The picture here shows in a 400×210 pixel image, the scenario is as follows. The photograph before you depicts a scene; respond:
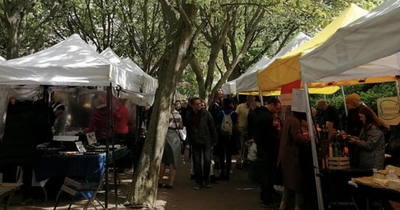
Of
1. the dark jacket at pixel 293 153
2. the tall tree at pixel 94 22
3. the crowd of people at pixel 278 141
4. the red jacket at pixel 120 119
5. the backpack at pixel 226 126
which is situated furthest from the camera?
the tall tree at pixel 94 22

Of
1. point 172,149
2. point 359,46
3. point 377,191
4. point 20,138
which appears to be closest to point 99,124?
point 172,149

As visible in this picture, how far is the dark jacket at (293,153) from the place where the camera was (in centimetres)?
576

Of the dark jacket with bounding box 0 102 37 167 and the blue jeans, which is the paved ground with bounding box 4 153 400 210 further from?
the dark jacket with bounding box 0 102 37 167

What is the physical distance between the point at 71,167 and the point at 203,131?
2.76m

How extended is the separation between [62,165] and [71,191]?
6.01 feet

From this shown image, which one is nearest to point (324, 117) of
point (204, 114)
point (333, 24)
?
point (204, 114)

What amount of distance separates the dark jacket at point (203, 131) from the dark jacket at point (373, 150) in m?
3.57

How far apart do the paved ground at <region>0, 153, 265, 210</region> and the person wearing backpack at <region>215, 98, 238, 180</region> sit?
0.48 m

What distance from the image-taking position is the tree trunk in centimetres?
677

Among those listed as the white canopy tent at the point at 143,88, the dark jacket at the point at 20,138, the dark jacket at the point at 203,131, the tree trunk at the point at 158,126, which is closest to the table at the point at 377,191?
the tree trunk at the point at 158,126

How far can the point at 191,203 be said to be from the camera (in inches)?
286

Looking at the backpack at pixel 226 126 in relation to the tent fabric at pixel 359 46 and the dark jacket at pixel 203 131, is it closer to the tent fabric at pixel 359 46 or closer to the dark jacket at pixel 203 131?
the dark jacket at pixel 203 131

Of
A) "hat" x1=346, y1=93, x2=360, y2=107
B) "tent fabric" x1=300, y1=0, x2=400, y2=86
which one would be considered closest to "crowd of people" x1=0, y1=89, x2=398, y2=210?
"hat" x1=346, y1=93, x2=360, y2=107

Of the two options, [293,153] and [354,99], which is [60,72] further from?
[354,99]
